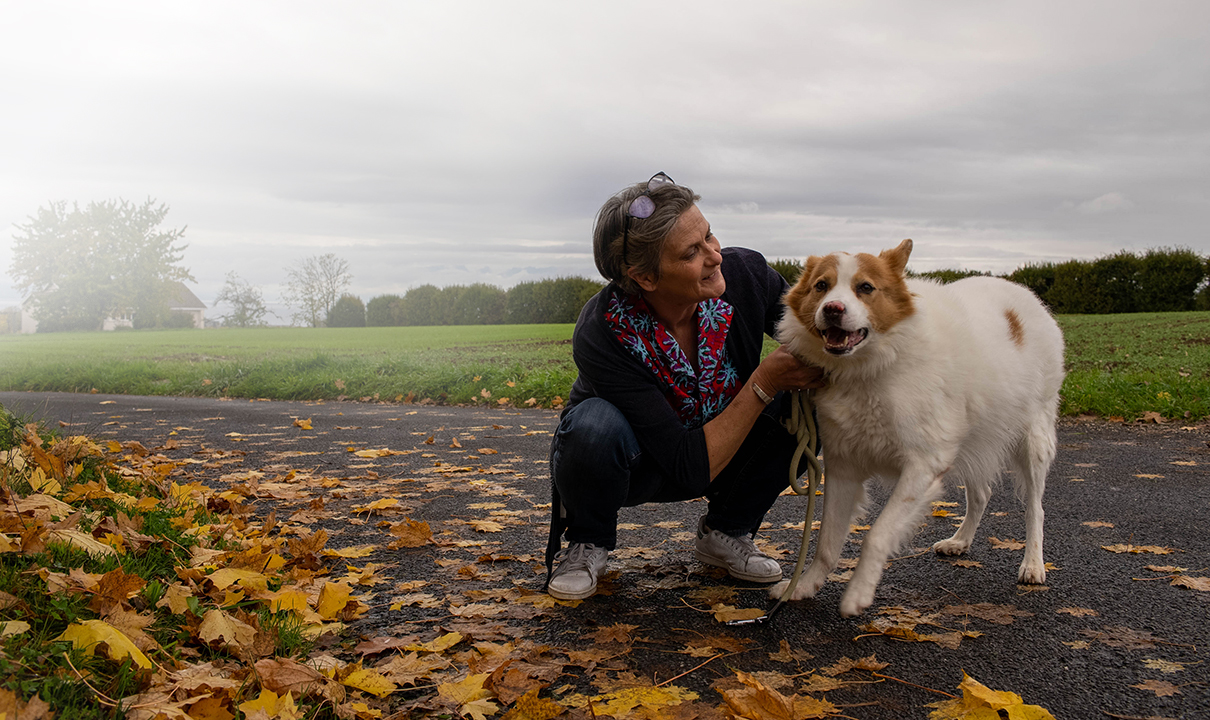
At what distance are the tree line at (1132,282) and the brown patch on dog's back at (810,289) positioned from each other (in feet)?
76.1

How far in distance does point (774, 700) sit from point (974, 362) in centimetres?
157

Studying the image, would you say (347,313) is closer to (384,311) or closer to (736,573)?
(384,311)

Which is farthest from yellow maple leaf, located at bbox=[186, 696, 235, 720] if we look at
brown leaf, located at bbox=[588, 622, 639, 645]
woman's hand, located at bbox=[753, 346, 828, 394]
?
woman's hand, located at bbox=[753, 346, 828, 394]

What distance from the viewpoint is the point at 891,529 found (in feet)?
8.74

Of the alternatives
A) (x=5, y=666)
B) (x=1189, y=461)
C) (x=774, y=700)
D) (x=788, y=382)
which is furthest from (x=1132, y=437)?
(x=5, y=666)

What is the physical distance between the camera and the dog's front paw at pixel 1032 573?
119 inches

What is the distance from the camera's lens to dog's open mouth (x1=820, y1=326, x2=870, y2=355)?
2664 mm

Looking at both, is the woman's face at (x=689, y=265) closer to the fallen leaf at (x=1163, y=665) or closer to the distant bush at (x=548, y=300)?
the fallen leaf at (x=1163, y=665)

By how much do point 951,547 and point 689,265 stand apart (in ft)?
6.05

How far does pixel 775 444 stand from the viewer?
3.22 metres

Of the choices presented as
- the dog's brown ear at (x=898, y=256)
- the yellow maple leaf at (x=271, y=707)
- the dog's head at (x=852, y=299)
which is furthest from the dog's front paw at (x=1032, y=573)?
the yellow maple leaf at (x=271, y=707)

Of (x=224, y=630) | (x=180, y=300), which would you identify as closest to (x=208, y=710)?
(x=224, y=630)

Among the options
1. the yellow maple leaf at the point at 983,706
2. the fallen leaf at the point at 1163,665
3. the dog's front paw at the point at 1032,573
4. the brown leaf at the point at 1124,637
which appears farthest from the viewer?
the dog's front paw at the point at 1032,573

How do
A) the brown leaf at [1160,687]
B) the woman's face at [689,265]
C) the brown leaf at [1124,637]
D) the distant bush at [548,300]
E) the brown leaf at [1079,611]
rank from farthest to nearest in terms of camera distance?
1. the distant bush at [548,300]
2. the woman's face at [689,265]
3. the brown leaf at [1079,611]
4. the brown leaf at [1124,637]
5. the brown leaf at [1160,687]
